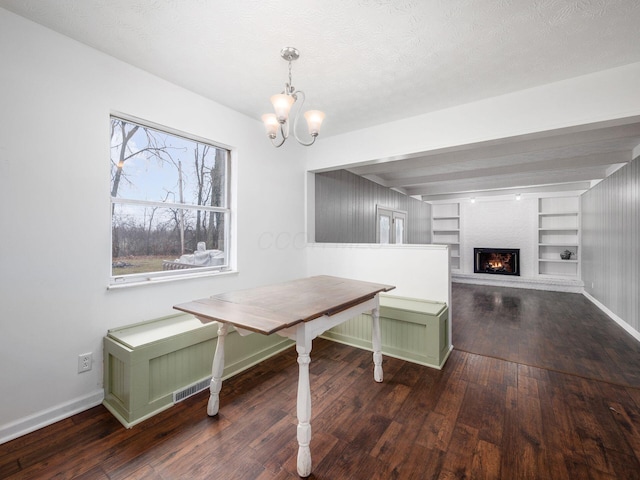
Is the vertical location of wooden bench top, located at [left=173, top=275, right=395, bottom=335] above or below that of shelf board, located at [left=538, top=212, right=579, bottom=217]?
below

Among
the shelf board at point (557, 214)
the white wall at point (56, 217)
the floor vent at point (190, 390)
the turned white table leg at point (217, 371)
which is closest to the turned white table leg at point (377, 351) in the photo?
the turned white table leg at point (217, 371)

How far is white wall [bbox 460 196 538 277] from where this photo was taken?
7.15 m

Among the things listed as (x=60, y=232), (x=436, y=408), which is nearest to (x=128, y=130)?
(x=60, y=232)

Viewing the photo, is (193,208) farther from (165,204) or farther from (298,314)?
(298,314)

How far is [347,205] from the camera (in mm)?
4711

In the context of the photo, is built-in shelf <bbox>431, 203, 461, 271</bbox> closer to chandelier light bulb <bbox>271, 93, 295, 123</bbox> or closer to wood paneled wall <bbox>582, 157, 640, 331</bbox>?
wood paneled wall <bbox>582, 157, 640, 331</bbox>

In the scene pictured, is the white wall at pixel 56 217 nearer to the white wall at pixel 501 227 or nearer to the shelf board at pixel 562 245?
the white wall at pixel 501 227

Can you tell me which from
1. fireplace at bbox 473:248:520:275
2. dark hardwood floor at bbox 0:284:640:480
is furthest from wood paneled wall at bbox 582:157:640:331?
fireplace at bbox 473:248:520:275

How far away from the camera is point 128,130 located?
2.30 meters

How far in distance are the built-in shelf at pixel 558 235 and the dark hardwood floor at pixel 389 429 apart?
15.6ft

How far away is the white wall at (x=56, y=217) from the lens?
173 centimetres

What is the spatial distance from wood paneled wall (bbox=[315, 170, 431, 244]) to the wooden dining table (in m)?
Result: 1.94

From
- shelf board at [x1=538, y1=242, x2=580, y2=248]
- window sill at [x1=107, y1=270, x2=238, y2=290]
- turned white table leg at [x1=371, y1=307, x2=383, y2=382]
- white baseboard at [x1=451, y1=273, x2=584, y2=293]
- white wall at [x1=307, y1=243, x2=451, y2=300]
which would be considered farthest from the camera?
shelf board at [x1=538, y1=242, x2=580, y2=248]

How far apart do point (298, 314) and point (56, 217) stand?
5.72 ft
